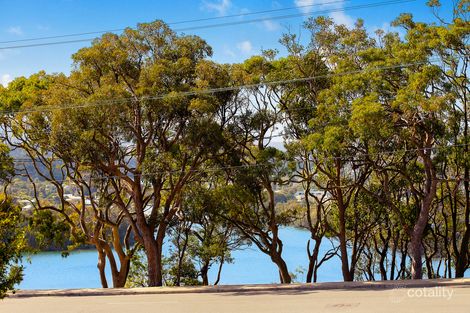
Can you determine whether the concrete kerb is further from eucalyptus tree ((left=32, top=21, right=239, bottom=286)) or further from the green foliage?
the green foliage

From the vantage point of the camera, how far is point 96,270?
142 feet

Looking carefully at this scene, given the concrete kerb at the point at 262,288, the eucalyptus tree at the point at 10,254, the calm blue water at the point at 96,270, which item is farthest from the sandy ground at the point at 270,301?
the calm blue water at the point at 96,270

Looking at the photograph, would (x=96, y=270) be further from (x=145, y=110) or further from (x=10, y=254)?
(x=10, y=254)

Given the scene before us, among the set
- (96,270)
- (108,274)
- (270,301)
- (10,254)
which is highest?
(96,270)

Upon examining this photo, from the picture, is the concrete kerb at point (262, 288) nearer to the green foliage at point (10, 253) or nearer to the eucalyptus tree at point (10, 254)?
the eucalyptus tree at point (10, 254)

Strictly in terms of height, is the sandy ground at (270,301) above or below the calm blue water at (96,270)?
below

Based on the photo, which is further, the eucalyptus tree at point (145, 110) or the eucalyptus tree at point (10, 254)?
the eucalyptus tree at point (145, 110)

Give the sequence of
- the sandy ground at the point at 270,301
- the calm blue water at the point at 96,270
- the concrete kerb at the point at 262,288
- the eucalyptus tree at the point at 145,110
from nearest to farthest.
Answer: the sandy ground at the point at 270,301, the concrete kerb at the point at 262,288, the eucalyptus tree at the point at 145,110, the calm blue water at the point at 96,270

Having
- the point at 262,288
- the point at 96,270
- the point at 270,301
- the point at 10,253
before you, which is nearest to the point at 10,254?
the point at 10,253

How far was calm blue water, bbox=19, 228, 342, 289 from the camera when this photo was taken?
37.0 metres

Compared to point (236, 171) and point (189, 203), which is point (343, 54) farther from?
point (189, 203)

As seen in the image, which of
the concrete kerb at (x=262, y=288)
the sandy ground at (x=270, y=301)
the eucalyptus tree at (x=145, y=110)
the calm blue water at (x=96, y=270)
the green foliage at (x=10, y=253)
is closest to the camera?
the green foliage at (x=10, y=253)

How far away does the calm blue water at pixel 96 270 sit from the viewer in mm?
36966

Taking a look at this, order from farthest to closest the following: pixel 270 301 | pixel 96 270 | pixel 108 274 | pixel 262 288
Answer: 1. pixel 108 274
2. pixel 96 270
3. pixel 262 288
4. pixel 270 301
